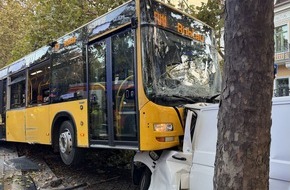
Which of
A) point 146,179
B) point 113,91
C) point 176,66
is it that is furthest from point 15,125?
point 176,66

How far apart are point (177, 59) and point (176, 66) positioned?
13 centimetres

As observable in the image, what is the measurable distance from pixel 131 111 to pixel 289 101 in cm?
244

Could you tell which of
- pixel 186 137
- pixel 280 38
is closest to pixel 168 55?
pixel 186 137

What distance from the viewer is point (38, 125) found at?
8.34 m

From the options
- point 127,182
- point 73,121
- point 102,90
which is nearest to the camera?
point 102,90

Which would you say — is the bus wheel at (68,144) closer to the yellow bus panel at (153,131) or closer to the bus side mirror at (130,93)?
the bus side mirror at (130,93)

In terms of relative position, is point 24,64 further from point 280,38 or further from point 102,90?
point 280,38

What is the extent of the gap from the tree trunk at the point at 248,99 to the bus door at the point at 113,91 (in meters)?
3.02

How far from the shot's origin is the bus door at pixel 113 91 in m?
5.39

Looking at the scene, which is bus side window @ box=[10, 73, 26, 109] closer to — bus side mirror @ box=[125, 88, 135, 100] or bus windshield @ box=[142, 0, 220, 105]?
bus side mirror @ box=[125, 88, 135, 100]

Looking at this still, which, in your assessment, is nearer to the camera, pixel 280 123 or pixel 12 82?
pixel 280 123

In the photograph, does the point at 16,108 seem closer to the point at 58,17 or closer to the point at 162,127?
the point at 58,17

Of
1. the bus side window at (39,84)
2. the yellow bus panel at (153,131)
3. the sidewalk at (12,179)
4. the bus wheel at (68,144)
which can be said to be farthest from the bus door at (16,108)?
the yellow bus panel at (153,131)

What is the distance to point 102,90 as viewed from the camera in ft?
19.8
